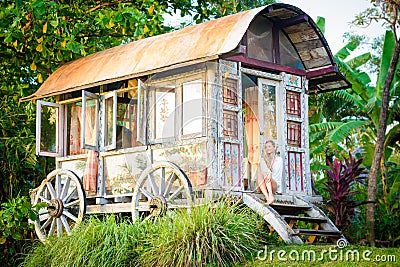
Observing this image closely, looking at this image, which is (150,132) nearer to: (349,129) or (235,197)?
(235,197)

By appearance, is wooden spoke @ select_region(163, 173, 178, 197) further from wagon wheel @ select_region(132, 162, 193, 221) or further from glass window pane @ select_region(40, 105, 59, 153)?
glass window pane @ select_region(40, 105, 59, 153)

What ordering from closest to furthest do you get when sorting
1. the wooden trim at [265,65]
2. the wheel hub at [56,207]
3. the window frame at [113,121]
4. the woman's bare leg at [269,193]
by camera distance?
the woman's bare leg at [269,193] < the wooden trim at [265,65] < the window frame at [113,121] < the wheel hub at [56,207]

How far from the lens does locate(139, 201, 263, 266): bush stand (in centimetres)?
827

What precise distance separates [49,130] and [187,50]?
624 centimetres

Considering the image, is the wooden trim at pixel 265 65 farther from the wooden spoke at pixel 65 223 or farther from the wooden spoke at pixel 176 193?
the wooden spoke at pixel 65 223

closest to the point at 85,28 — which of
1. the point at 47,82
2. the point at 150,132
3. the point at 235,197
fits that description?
the point at 47,82

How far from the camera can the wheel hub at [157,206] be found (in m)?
9.73

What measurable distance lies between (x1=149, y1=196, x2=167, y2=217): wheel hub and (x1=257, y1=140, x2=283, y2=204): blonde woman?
154 cm

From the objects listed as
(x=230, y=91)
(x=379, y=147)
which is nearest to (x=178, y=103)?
(x=230, y=91)

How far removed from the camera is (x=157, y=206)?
985 centimetres

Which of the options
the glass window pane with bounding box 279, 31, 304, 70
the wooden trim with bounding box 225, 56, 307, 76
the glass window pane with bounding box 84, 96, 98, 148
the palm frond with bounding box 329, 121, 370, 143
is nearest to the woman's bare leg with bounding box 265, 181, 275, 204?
Result: the wooden trim with bounding box 225, 56, 307, 76

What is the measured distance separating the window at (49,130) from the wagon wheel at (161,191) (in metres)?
2.64

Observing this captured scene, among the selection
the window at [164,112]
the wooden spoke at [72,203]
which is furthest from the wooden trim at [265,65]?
the wooden spoke at [72,203]

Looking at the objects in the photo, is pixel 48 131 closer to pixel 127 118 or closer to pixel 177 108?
pixel 127 118
